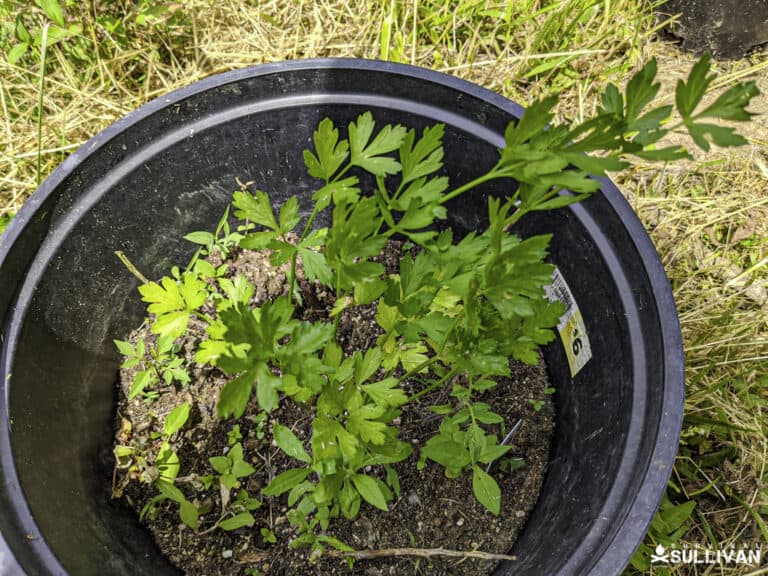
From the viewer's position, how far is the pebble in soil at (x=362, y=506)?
3.61 feet

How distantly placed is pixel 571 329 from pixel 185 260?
0.97 metres

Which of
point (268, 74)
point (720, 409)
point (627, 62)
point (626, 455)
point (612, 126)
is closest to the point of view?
point (612, 126)

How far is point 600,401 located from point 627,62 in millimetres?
1304

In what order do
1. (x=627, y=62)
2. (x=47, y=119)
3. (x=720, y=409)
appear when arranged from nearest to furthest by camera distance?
(x=720, y=409)
(x=47, y=119)
(x=627, y=62)

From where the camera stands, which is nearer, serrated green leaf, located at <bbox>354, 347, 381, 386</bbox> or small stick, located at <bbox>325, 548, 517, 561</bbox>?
serrated green leaf, located at <bbox>354, 347, 381, 386</bbox>

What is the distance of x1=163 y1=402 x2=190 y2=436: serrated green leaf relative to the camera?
114 centimetres

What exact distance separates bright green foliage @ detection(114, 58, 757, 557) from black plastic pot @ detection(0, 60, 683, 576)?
19 cm

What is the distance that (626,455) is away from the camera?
2.84ft

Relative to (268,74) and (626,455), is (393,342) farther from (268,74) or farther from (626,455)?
(268,74)

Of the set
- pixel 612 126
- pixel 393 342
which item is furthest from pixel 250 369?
pixel 612 126

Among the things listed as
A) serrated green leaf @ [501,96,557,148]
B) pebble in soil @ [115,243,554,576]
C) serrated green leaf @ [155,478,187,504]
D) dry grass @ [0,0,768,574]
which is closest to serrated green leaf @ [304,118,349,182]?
serrated green leaf @ [501,96,557,148]

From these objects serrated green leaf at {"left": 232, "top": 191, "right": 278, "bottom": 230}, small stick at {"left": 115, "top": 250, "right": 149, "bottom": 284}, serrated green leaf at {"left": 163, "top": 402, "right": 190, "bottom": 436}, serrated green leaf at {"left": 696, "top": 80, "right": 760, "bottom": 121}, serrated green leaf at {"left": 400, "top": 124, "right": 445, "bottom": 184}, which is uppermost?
small stick at {"left": 115, "top": 250, "right": 149, "bottom": 284}

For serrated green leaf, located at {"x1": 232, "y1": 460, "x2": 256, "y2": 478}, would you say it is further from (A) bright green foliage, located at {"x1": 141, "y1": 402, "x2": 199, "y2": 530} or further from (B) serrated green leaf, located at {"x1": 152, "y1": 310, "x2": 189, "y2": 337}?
(B) serrated green leaf, located at {"x1": 152, "y1": 310, "x2": 189, "y2": 337}

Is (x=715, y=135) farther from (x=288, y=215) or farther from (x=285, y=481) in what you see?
(x=285, y=481)
